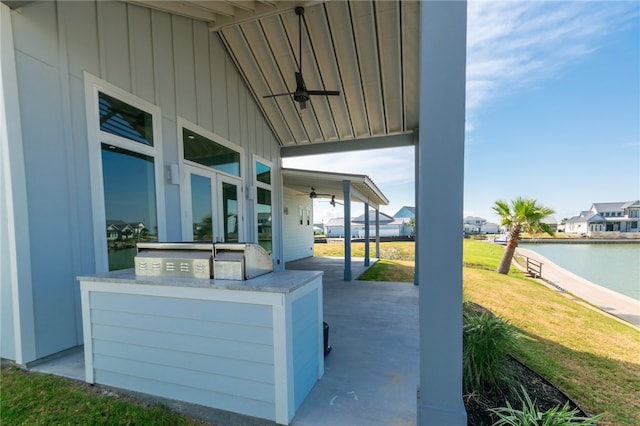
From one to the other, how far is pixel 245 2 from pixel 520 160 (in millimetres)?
26822

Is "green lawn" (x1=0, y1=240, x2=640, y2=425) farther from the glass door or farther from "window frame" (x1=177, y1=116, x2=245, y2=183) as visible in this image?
"window frame" (x1=177, y1=116, x2=245, y2=183)

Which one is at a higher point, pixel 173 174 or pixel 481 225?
pixel 173 174

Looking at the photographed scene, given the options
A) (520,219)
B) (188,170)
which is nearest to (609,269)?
(520,219)

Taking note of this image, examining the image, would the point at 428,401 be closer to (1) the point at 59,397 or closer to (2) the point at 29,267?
(1) the point at 59,397

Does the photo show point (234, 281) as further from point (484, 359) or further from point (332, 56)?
point (332, 56)

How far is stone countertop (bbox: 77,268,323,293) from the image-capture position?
69.0 inches

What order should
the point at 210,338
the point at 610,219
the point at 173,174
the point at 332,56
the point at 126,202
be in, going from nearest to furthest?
the point at 210,338
the point at 126,202
the point at 173,174
the point at 332,56
the point at 610,219

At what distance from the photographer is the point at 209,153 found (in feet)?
16.3

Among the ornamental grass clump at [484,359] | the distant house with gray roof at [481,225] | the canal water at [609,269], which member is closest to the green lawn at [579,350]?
the ornamental grass clump at [484,359]

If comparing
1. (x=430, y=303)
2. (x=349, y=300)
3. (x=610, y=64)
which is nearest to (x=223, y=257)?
(x=430, y=303)

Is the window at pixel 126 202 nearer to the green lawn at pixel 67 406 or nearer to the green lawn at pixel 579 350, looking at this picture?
the green lawn at pixel 67 406

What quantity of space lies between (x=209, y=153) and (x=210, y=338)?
3896 mm

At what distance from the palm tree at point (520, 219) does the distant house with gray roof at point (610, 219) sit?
35.4m

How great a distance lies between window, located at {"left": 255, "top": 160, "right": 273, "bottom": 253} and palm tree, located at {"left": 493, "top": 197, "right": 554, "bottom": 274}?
9835 millimetres
